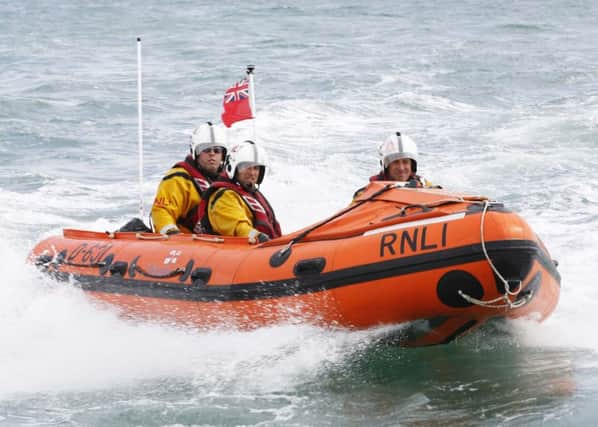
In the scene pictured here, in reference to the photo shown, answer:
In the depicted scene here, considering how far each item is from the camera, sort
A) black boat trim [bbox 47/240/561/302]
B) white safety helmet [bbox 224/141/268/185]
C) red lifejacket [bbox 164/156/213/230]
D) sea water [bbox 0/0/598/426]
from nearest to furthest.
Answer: black boat trim [bbox 47/240/561/302] < sea water [bbox 0/0/598/426] < white safety helmet [bbox 224/141/268/185] < red lifejacket [bbox 164/156/213/230]

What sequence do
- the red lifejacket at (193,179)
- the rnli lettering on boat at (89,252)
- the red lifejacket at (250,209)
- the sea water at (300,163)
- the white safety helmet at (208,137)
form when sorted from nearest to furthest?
the sea water at (300,163) < the red lifejacket at (250,209) < the rnli lettering on boat at (89,252) < the white safety helmet at (208,137) < the red lifejacket at (193,179)

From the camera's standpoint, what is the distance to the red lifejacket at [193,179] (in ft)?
26.6

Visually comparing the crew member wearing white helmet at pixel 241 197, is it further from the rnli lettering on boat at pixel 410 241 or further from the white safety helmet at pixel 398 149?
the rnli lettering on boat at pixel 410 241

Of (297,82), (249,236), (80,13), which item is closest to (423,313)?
(249,236)

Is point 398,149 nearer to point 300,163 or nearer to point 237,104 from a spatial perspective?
point 237,104

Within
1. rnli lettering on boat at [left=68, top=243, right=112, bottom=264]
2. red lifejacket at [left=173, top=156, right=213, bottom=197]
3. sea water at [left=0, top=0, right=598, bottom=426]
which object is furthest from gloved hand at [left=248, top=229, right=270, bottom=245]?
rnli lettering on boat at [left=68, top=243, right=112, bottom=264]

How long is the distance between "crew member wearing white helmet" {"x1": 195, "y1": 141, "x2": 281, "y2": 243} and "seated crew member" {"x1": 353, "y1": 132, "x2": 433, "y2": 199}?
0.66 metres

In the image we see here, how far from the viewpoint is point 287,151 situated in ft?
50.4

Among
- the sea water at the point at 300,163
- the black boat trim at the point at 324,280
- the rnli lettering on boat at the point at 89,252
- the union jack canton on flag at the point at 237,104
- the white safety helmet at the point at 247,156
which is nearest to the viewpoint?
the black boat trim at the point at 324,280

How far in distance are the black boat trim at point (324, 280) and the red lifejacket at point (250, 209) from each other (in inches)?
24.5

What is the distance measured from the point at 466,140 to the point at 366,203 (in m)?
9.04

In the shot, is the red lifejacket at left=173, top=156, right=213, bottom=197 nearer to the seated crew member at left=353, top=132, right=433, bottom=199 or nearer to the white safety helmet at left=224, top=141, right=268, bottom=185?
the white safety helmet at left=224, top=141, right=268, bottom=185

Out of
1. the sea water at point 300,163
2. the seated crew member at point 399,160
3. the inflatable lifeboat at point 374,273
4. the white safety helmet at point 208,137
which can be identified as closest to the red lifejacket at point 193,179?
the white safety helmet at point 208,137

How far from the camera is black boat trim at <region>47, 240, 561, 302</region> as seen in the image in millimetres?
5914
